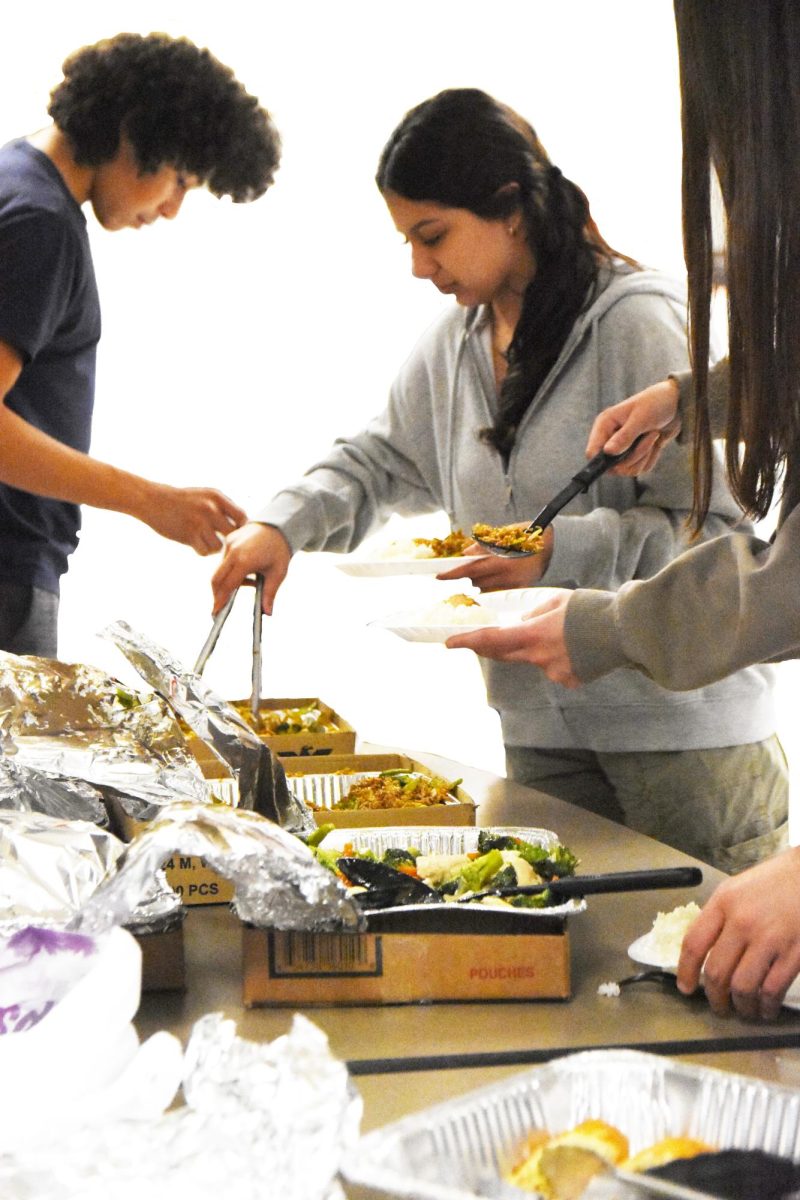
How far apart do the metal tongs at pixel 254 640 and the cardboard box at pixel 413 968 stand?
78 cm

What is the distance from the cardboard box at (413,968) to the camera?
1.04 metres

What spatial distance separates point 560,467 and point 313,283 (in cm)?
A: 265

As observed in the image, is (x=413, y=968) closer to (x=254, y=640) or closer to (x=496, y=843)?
(x=496, y=843)

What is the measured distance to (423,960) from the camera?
3.44ft

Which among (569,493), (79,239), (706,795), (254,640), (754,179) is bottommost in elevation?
(706,795)

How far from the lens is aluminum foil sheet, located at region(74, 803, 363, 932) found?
31.4 inches

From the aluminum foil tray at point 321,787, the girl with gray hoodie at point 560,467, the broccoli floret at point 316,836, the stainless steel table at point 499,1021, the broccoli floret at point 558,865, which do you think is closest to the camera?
the stainless steel table at point 499,1021

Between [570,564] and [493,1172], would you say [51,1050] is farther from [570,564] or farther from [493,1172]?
[570,564]

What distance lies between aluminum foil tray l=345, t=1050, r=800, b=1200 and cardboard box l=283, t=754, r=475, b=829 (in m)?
0.71

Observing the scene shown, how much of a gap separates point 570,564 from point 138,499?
0.84 meters

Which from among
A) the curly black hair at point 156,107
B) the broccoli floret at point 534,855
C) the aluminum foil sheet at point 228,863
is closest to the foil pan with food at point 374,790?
the broccoli floret at point 534,855

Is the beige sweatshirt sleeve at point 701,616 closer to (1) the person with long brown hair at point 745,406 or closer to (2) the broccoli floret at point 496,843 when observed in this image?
(1) the person with long brown hair at point 745,406

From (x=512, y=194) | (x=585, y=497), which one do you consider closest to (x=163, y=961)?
(x=585, y=497)

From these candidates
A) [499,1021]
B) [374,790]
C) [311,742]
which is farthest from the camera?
[311,742]
